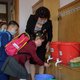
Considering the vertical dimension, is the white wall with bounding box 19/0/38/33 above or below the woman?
above

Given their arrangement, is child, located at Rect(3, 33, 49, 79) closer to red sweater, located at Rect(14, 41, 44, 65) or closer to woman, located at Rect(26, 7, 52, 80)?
red sweater, located at Rect(14, 41, 44, 65)

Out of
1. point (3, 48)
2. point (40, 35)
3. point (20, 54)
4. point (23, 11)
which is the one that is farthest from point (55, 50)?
point (23, 11)

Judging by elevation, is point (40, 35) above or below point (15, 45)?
above

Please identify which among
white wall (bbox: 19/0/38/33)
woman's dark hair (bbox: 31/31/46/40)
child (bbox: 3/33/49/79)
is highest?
white wall (bbox: 19/0/38/33)

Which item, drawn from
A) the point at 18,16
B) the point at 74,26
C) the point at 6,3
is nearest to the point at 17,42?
the point at 74,26

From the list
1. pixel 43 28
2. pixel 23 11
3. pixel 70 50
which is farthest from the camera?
pixel 23 11

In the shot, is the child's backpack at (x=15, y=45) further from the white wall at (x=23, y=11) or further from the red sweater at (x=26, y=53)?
the white wall at (x=23, y=11)

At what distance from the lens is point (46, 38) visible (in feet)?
8.25

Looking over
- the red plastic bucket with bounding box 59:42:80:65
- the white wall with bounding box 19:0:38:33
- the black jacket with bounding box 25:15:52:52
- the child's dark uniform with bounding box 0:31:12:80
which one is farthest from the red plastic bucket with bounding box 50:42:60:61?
the white wall with bounding box 19:0:38:33

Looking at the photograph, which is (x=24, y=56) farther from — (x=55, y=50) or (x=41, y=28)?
(x=41, y=28)

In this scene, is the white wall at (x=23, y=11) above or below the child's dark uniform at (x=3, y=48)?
above

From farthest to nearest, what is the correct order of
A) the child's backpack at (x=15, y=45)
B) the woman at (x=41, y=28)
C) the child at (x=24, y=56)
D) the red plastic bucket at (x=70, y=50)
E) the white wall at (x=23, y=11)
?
the white wall at (x=23, y=11) → the woman at (x=41, y=28) → the child's backpack at (x=15, y=45) → the child at (x=24, y=56) → the red plastic bucket at (x=70, y=50)

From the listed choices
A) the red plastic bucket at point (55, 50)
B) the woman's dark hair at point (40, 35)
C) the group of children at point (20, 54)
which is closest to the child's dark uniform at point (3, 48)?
the group of children at point (20, 54)

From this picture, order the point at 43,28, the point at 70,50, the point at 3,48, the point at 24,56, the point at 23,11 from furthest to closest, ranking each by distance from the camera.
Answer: the point at 23,11 < the point at 43,28 < the point at 3,48 < the point at 24,56 < the point at 70,50
